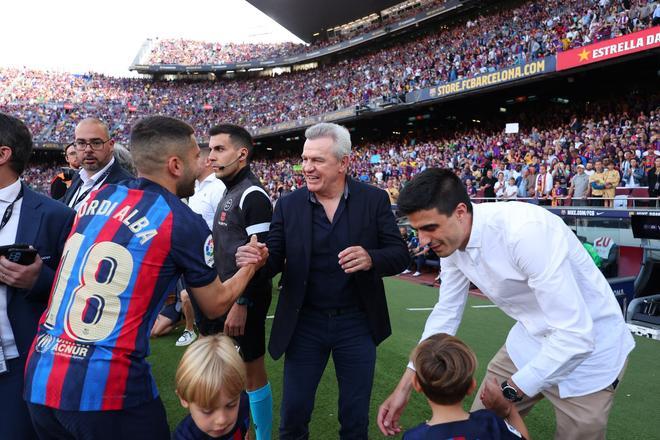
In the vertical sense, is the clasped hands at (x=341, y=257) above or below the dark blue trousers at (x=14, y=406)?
above

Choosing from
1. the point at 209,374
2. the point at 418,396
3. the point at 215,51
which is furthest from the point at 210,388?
the point at 215,51

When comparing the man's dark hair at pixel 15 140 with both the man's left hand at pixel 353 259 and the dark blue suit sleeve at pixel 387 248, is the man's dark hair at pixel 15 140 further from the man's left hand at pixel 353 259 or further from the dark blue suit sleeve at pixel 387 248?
the dark blue suit sleeve at pixel 387 248

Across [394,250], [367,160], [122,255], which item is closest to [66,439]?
[122,255]

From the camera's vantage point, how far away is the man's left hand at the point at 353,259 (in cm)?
239

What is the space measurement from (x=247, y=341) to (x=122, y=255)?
1.48 meters

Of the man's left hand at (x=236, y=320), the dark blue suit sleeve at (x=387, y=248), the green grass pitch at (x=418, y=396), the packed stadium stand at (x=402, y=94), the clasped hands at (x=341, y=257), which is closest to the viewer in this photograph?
the clasped hands at (x=341, y=257)

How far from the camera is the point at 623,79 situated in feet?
70.2

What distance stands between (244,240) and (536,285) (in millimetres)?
1808

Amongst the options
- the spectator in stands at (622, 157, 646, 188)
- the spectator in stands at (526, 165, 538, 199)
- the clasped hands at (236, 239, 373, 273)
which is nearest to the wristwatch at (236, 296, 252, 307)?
the clasped hands at (236, 239, 373, 273)

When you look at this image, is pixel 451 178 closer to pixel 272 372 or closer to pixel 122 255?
pixel 122 255

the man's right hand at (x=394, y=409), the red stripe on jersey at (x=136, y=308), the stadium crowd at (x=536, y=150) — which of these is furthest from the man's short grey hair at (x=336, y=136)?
the stadium crowd at (x=536, y=150)

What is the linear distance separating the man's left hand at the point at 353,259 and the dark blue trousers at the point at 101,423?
3.52ft

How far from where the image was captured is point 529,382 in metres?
1.89

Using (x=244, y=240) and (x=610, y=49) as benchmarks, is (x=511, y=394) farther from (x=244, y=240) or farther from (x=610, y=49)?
(x=610, y=49)
